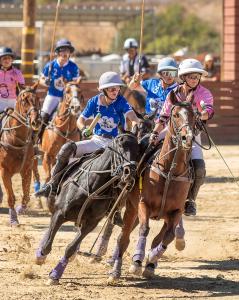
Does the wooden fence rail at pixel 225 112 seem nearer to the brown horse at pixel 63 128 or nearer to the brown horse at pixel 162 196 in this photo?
the brown horse at pixel 63 128

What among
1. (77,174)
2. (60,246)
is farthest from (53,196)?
(60,246)

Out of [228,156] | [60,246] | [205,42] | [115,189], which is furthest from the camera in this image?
[205,42]

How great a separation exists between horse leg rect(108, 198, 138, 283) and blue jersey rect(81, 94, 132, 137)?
917 mm

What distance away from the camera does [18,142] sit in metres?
15.0

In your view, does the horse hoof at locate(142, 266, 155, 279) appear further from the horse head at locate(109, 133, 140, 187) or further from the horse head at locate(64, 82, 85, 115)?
the horse head at locate(64, 82, 85, 115)

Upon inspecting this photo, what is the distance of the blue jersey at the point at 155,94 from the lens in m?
13.1

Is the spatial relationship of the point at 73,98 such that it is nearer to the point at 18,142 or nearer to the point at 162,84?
the point at 18,142

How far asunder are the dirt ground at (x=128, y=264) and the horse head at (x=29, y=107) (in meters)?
1.55

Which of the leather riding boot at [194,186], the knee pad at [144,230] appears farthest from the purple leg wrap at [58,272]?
the leather riding boot at [194,186]

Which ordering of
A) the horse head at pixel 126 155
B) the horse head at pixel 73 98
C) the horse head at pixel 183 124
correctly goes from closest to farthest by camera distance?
the horse head at pixel 126 155, the horse head at pixel 183 124, the horse head at pixel 73 98

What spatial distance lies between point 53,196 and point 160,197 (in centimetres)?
132

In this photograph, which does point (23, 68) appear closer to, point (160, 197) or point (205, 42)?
point (160, 197)

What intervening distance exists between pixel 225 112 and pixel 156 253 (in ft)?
57.4

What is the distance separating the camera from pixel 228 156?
942 inches
